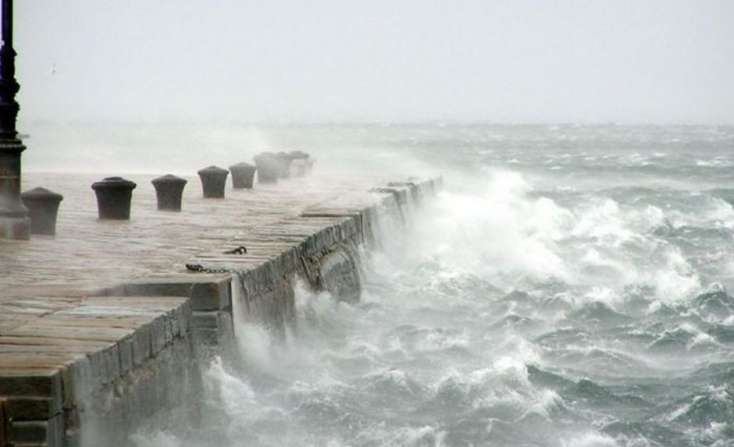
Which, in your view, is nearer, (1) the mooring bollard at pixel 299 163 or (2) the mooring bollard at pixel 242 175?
(2) the mooring bollard at pixel 242 175

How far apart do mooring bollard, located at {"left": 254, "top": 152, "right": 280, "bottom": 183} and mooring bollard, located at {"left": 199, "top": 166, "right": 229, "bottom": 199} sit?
4.17m

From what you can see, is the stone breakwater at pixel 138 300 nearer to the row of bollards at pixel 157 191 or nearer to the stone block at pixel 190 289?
the stone block at pixel 190 289

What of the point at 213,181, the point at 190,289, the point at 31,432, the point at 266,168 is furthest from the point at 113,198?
the point at 31,432

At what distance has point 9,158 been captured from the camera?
37.4 ft

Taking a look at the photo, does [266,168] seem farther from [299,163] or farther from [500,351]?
[500,351]

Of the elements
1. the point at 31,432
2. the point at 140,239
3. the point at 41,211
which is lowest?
the point at 31,432

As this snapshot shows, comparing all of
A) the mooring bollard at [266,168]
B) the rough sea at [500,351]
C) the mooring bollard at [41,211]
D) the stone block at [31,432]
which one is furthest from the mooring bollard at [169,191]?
the stone block at [31,432]

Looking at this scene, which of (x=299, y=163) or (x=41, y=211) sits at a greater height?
(x=41, y=211)

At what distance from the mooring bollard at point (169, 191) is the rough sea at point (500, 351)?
2.58 meters

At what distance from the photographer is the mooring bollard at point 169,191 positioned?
49.5 feet

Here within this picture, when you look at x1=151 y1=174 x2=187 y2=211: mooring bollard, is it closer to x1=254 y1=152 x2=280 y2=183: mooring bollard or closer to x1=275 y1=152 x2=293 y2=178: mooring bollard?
x1=254 y1=152 x2=280 y2=183: mooring bollard

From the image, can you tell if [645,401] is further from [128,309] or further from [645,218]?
[645,218]

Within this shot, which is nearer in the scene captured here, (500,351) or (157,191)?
(500,351)

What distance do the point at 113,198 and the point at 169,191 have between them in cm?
146
